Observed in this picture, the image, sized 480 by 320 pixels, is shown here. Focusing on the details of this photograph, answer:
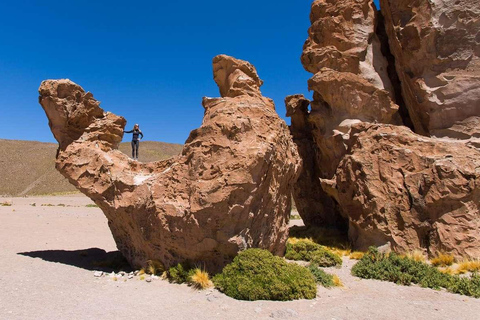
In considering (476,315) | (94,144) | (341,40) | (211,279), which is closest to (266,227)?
(211,279)

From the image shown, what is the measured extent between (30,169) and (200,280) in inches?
3108

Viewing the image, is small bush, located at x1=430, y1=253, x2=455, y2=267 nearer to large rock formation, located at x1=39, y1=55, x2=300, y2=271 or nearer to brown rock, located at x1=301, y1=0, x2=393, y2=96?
large rock formation, located at x1=39, y1=55, x2=300, y2=271

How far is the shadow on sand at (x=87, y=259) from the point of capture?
379 inches

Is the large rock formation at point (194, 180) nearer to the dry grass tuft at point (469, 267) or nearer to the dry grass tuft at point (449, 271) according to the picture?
the dry grass tuft at point (449, 271)

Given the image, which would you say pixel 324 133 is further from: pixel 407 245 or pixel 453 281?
pixel 453 281

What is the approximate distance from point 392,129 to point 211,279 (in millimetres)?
8675

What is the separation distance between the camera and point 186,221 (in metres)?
8.27

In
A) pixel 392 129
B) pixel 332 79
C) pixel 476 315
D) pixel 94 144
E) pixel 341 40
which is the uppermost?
pixel 341 40

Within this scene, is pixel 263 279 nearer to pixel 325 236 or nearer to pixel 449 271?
pixel 449 271

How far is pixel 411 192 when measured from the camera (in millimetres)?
11430

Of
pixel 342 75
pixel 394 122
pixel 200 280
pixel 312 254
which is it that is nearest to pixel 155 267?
pixel 200 280

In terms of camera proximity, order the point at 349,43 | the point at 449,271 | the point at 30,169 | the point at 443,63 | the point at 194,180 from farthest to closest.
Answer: the point at 30,169 < the point at 349,43 < the point at 443,63 < the point at 449,271 < the point at 194,180

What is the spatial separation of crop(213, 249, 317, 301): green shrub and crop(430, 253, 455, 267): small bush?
194 inches

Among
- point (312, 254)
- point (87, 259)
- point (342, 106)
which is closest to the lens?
point (87, 259)
